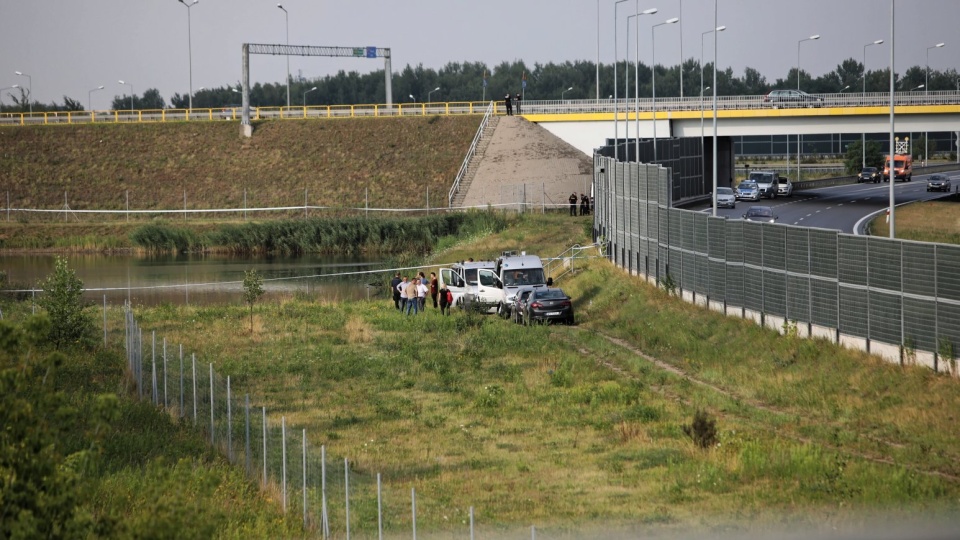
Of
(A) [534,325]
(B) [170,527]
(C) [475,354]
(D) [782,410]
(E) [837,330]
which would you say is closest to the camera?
(B) [170,527]

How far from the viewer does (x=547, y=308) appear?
38.4 metres

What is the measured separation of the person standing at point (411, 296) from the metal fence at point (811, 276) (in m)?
8.03

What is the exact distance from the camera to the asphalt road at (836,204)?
54.9 meters

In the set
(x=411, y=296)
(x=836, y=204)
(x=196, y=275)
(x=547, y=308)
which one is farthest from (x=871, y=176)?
(x=547, y=308)

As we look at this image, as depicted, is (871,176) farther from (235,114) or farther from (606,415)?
(606,415)

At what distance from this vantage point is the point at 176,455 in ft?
70.0

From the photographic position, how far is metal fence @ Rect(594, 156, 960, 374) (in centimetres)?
2434

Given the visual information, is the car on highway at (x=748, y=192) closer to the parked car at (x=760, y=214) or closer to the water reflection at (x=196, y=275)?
the parked car at (x=760, y=214)

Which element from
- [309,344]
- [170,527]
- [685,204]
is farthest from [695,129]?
[170,527]

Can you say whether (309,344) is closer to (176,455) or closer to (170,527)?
(176,455)

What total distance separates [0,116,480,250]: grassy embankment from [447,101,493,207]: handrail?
0.69 m

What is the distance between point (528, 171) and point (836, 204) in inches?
977

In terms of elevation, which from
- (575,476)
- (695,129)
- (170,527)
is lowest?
(575,476)

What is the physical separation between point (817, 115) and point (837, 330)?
5241 cm
